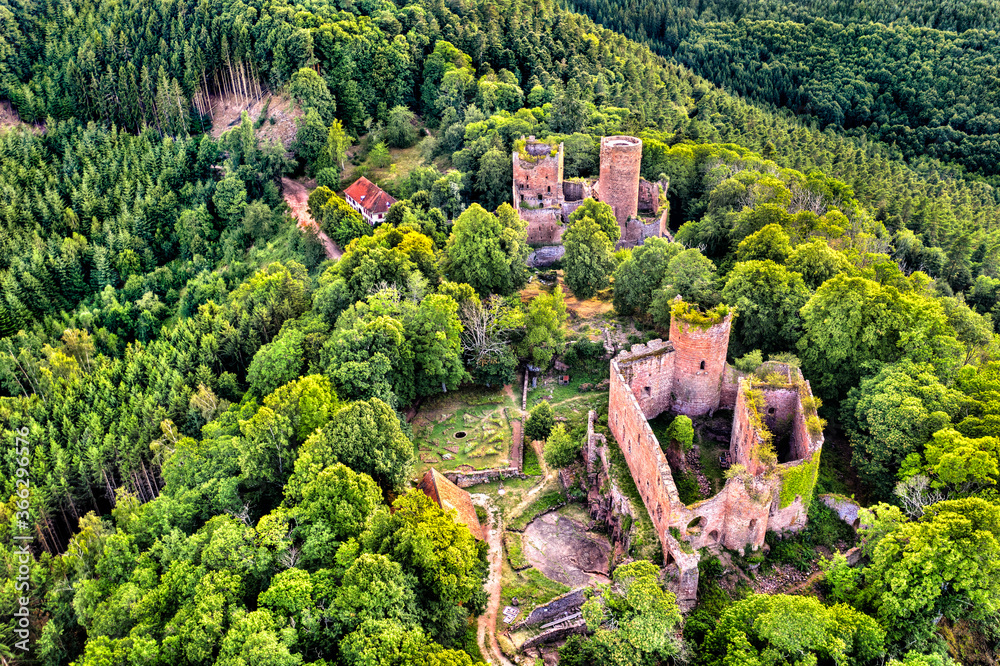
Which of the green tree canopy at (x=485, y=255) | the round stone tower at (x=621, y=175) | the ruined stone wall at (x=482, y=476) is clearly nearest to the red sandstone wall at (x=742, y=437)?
the ruined stone wall at (x=482, y=476)

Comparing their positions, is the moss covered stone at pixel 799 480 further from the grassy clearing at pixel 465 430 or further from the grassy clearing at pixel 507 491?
the grassy clearing at pixel 465 430

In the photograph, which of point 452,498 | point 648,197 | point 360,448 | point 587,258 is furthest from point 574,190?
point 360,448

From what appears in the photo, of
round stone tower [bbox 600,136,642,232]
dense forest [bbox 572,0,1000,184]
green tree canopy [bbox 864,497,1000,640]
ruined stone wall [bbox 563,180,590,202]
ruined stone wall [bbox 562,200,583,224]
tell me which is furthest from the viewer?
dense forest [bbox 572,0,1000,184]

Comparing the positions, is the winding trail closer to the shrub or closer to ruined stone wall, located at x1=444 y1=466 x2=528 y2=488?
ruined stone wall, located at x1=444 y1=466 x2=528 y2=488

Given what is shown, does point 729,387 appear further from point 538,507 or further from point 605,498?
point 538,507

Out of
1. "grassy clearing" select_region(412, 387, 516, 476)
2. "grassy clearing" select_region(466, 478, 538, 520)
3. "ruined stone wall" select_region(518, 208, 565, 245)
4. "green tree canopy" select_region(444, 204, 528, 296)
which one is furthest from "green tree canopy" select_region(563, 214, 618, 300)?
"grassy clearing" select_region(466, 478, 538, 520)

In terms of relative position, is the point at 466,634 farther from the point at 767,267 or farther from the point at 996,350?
the point at 996,350

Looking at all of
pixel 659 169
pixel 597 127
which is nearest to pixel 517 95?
pixel 597 127
